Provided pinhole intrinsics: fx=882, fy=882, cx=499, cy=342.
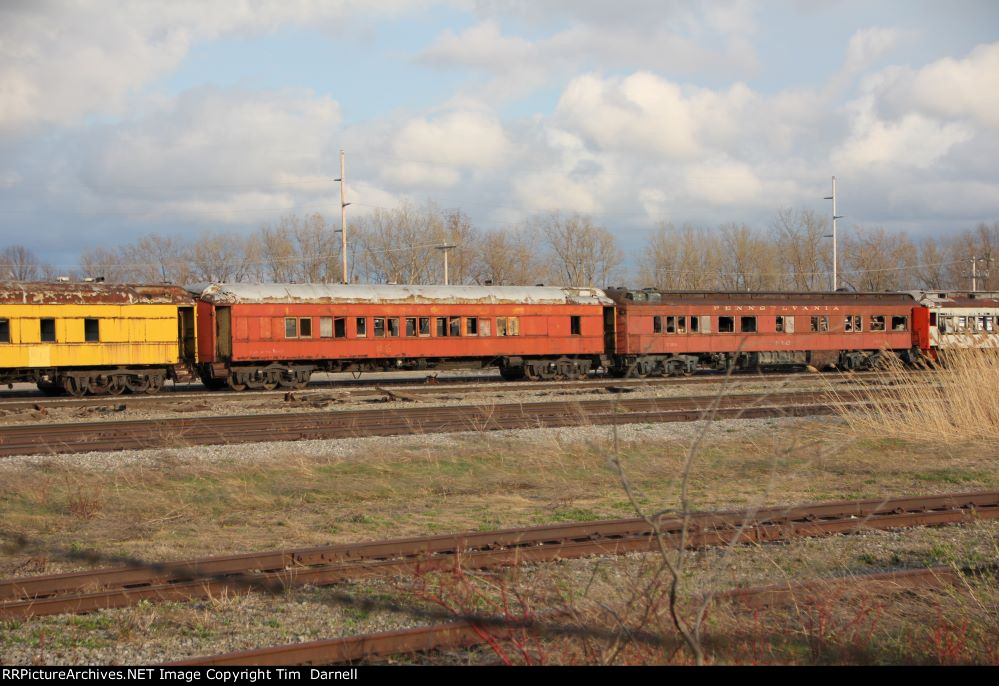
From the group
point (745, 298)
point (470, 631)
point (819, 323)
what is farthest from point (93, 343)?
point (819, 323)

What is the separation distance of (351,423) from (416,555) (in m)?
10.3

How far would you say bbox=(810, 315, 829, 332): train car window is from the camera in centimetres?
3597

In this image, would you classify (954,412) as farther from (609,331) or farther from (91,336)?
(91,336)

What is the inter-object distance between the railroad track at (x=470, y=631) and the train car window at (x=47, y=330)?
22547 millimetres

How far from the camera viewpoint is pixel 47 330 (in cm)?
2511

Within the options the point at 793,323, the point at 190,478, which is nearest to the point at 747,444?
the point at 190,478

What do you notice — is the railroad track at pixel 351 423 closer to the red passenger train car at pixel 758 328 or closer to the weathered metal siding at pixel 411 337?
the weathered metal siding at pixel 411 337

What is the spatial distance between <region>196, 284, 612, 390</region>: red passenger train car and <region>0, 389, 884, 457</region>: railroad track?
7617 millimetres

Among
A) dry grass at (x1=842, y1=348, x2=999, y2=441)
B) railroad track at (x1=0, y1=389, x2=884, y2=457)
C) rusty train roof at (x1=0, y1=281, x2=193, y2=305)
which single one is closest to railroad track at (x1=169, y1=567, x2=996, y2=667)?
railroad track at (x1=0, y1=389, x2=884, y2=457)

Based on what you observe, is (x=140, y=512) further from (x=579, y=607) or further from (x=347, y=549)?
(x=579, y=607)

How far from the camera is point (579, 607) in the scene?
249 inches

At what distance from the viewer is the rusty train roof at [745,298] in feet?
110

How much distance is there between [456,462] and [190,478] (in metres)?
3.94

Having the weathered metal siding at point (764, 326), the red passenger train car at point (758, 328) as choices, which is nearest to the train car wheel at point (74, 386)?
the red passenger train car at point (758, 328)
